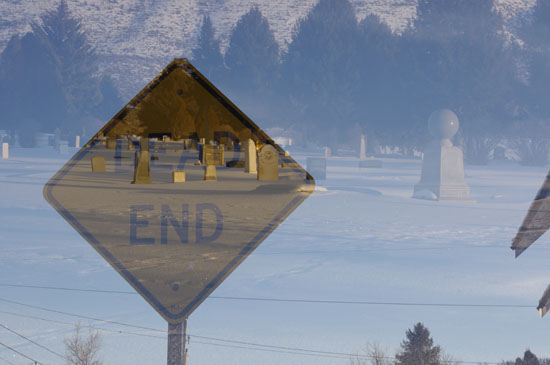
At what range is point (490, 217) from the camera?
16.5 m

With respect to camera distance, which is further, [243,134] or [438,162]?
[243,134]

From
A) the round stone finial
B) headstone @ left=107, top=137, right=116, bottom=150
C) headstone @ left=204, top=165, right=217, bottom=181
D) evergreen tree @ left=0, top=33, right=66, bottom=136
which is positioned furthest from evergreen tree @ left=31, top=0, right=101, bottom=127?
the round stone finial

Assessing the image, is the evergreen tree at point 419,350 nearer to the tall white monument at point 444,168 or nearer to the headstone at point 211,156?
the tall white monument at point 444,168

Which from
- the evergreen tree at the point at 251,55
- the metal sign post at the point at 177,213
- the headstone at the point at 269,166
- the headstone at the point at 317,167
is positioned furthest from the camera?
the evergreen tree at the point at 251,55

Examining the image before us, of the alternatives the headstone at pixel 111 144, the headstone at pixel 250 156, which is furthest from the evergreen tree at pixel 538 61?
the headstone at pixel 250 156

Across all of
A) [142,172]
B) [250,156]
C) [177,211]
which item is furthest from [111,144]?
[177,211]

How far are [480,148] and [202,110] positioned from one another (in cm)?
2463

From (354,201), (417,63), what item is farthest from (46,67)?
(354,201)

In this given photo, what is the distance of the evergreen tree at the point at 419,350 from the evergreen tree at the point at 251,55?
213ft

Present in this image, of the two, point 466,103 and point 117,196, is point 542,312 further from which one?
point 466,103

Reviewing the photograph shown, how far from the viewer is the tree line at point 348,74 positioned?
182ft

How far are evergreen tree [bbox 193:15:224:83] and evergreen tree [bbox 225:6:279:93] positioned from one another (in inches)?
91.8

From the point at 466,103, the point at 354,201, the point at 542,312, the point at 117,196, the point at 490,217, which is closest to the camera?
the point at 542,312

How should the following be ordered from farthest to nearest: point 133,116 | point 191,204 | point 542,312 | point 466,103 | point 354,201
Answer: point 133,116 < point 466,103 < point 354,201 < point 191,204 < point 542,312
